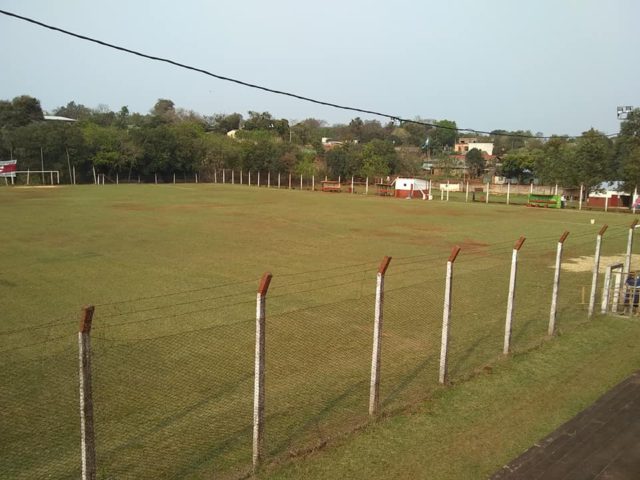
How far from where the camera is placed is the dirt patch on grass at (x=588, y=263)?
56.7 feet

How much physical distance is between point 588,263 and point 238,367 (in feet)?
46.7

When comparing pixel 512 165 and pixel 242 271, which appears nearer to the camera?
pixel 242 271

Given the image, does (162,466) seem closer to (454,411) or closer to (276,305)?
(454,411)

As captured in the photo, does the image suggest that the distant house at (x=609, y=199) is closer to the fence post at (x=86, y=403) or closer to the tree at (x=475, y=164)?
the fence post at (x=86, y=403)

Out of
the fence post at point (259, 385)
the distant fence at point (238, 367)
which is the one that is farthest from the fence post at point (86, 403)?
the fence post at point (259, 385)

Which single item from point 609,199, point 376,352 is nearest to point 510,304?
point 376,352

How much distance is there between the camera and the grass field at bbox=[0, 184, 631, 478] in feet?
19.7

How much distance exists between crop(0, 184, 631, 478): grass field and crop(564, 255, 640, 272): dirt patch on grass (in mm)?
653

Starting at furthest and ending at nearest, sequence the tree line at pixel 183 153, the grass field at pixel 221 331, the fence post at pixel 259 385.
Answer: the tree line at pixel 183 153
the grass field at pixel 221 331
the fence post at pixel 259 385

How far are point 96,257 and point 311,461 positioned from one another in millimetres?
13940

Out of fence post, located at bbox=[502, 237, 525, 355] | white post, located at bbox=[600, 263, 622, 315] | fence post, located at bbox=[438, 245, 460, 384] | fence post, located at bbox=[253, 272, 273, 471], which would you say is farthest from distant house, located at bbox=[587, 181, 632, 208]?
fence post, located at bbox=[253, 272, 273, 471]

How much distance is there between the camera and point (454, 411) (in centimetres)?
678

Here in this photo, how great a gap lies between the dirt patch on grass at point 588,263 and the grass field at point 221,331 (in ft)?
2.14

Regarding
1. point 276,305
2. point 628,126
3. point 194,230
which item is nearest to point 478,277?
point 276,305
